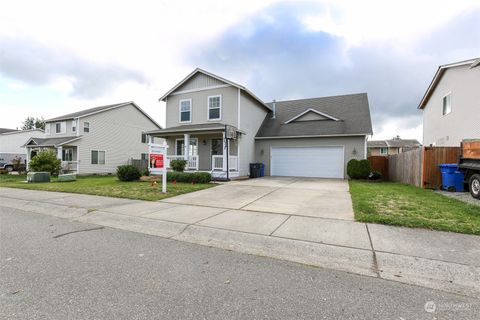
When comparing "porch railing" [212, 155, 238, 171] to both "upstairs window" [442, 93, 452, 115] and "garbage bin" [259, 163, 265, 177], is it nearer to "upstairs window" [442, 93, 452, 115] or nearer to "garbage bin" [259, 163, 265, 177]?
"garbage bin" [259, 163, 265, 177]

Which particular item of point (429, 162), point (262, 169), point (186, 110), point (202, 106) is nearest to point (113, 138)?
point (186, 110)

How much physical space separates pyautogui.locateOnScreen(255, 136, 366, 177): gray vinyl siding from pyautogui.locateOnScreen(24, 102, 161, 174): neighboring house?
1131 cm

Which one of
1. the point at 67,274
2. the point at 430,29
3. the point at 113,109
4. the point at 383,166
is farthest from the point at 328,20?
the point at 113,109

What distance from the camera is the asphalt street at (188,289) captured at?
7.58 feet

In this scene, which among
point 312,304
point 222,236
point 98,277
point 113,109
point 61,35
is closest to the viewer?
point 312,304

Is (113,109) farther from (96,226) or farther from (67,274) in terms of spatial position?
(67,274)

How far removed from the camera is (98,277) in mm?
3031

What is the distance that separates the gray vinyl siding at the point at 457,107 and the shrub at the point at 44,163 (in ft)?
87.7

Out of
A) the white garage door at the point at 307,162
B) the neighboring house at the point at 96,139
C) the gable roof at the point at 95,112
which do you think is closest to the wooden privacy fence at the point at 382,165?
the white garage door at the point at 307,162

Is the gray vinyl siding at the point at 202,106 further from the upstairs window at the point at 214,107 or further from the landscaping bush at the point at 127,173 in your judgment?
the landscaping bush at the point at 127,173

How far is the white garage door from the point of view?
16.0m

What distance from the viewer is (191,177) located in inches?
504

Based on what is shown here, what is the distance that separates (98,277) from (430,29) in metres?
16.7

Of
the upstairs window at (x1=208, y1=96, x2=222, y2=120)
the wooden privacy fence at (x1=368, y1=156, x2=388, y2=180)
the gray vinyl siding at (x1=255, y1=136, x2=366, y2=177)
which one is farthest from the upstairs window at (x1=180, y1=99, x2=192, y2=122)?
the wooden privacy fence at (x1=368, y1=156, x2=388, y2=180)
